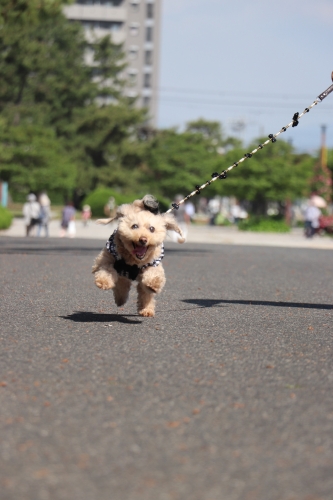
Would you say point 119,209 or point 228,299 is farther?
point 228,299

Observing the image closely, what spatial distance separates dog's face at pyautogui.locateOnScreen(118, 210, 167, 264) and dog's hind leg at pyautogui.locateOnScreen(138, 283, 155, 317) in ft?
2.14

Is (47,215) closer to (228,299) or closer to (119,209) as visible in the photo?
(228,299)

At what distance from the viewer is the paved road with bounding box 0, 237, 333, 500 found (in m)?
3.97

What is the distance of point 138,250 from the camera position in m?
8.12

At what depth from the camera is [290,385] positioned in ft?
20.1

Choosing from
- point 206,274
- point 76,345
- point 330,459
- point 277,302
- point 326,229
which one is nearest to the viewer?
point 330,459

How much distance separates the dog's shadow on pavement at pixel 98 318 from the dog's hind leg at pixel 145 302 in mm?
130

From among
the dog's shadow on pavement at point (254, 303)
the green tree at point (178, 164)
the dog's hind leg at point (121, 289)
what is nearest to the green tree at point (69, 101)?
the green tree at point (178, 164)

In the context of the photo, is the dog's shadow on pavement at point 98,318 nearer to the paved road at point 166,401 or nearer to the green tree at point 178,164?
the paved road at point 166,401

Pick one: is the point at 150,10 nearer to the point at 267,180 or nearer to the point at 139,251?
the point at 267,180

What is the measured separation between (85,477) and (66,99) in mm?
73080

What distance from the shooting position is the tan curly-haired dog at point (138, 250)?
805 centimetres

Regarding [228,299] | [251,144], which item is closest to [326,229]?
[251,144]

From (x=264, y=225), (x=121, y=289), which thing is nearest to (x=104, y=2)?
(x=264, y=225)
